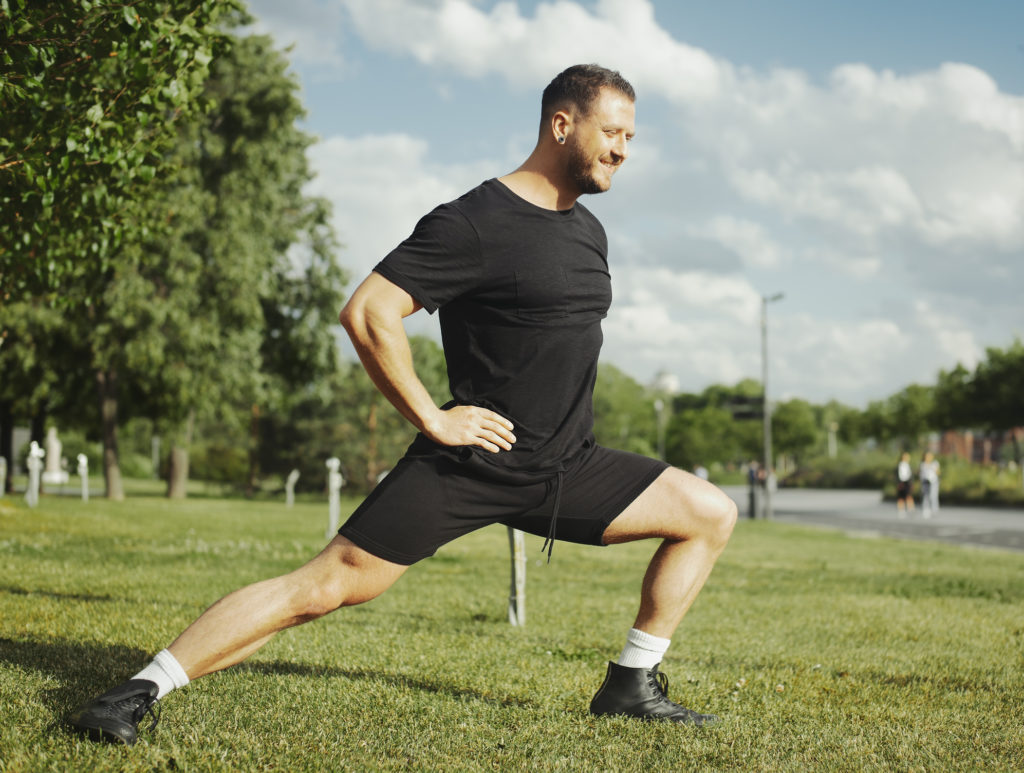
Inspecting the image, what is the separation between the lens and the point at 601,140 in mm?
3352

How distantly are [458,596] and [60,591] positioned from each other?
117 inches

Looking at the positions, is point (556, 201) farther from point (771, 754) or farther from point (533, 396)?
point (771, 754)

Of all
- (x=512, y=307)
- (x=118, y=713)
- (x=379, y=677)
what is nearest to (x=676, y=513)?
(x=512, y=307)

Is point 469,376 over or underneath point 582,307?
underneath

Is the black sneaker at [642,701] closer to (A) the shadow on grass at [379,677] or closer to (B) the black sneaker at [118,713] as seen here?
(A) the shadow on grass at [379,677]

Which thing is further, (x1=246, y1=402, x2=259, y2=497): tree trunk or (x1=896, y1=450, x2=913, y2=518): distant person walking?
(x1=246, y1=402, x2=259, y2=497): tree trunk

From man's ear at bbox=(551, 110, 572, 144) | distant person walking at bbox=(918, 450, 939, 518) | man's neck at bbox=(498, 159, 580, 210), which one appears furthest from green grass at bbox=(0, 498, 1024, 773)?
distant person walking at bbox=(918, 450, 939, 518)

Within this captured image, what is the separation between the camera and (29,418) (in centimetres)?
3138

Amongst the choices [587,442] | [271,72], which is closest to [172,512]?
[271,72]

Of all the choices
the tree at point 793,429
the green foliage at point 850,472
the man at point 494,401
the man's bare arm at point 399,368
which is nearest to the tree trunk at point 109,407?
the man at point 494,401

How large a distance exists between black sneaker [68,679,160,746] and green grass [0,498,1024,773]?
44 mm

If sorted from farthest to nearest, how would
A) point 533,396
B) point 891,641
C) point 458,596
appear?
point 458,596
point 891,641
point 533,396

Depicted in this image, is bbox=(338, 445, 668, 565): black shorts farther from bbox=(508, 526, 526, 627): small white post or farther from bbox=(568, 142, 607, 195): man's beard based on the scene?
bbox=(508, 526, 526, 627): small white post

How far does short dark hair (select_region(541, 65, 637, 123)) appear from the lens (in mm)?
3340
